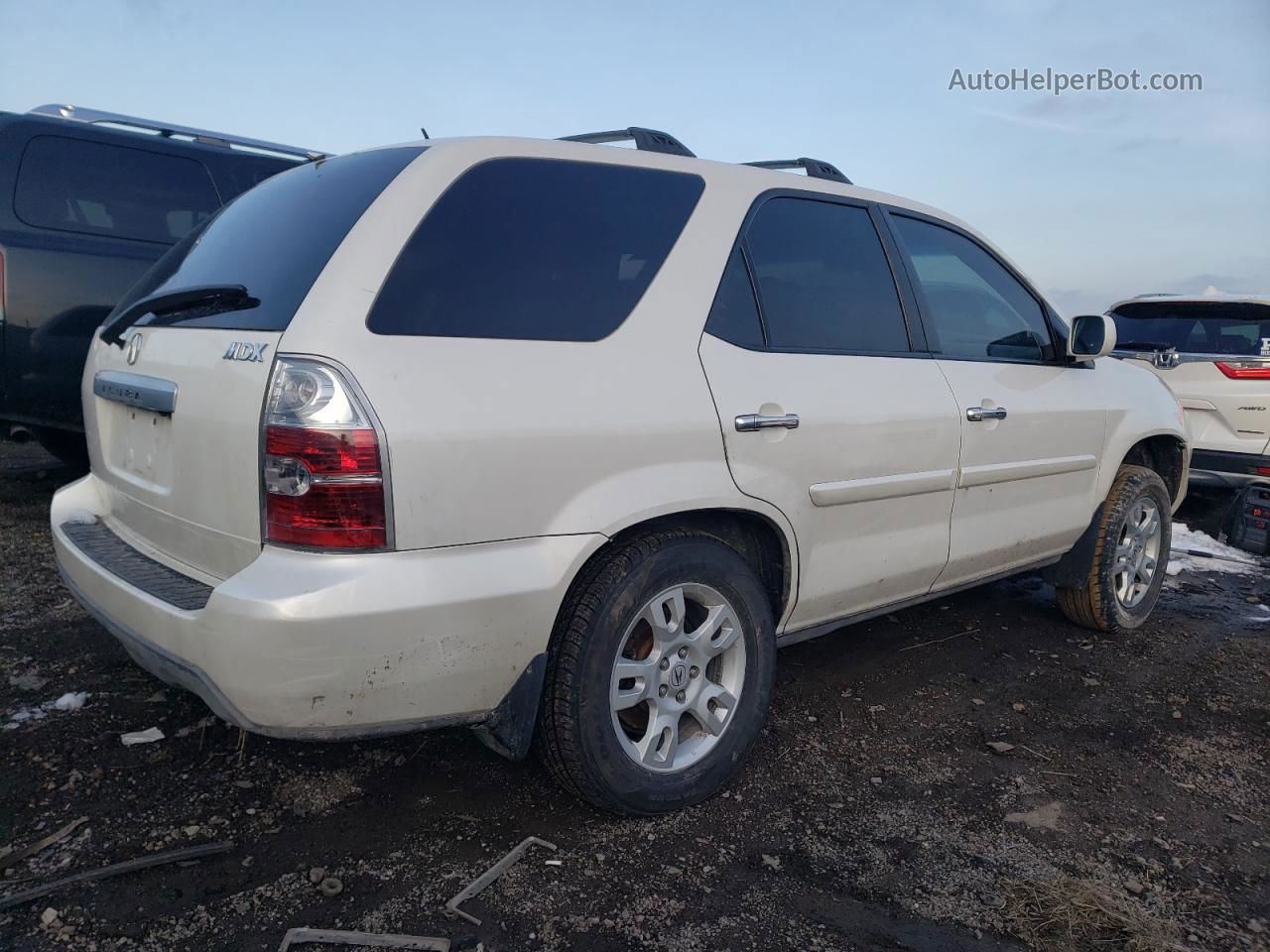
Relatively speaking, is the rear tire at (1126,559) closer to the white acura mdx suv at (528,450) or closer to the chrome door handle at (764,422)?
the white acura mdx suv at (528,450)

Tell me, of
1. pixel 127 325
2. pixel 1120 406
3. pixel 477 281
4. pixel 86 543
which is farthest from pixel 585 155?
pixel 1120 406

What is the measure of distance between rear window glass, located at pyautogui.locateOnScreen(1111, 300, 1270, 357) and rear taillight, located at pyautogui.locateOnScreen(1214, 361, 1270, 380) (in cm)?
12

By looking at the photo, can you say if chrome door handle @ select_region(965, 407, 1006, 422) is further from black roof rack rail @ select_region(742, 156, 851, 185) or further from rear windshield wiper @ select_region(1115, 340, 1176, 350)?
rear windshield wiper @ select_region(1115, 340, 1176, 350)

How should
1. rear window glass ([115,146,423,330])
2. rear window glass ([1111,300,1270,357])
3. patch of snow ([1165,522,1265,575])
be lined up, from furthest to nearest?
1. rear window glass ([1111,300,1270,357])
2. patch of snow ([1165,522,1265,575])
3. rear window glass ([115,146,423,330])

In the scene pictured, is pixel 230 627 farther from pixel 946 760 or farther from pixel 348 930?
pixel 946 760

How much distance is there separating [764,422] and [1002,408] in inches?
51.5

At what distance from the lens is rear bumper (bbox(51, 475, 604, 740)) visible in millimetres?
1894

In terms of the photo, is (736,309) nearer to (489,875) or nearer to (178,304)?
(178,304)

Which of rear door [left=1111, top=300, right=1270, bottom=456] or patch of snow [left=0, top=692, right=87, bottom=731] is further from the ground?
rear door [left=1111, top=300, right=1270, bottom=456]

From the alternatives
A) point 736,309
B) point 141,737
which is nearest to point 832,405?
point 736,309

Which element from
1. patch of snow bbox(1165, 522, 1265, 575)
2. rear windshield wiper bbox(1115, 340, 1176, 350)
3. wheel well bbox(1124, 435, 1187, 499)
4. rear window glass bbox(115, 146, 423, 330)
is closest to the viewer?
rear window glass bbox(115, 146, 423, 330)

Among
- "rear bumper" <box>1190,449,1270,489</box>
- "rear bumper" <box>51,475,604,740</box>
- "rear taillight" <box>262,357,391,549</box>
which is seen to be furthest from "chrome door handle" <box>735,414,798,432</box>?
"rear bumper" <box>1190,449,1270,489</box>

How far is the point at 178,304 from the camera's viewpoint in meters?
2.41

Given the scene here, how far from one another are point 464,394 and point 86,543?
135cm
